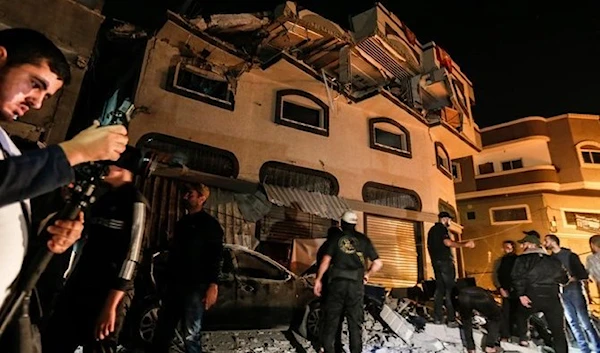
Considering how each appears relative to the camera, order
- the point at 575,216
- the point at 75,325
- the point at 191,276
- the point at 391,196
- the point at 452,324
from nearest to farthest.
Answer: the point at 75,325
the point at 191,276
the point at 452,324
the point at 391,196
the point at 575,216

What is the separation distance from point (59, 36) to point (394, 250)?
12389 mm

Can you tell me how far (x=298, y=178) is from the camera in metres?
11.6

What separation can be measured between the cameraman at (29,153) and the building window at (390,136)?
12842 millimetres

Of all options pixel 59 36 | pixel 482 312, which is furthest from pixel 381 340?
pixel 59 36

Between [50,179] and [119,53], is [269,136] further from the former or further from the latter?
[50,179]

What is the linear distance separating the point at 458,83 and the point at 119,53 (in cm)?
1836

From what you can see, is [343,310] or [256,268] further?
[256,268]

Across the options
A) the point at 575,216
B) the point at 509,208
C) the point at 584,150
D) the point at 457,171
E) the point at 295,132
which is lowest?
the point at 575,216

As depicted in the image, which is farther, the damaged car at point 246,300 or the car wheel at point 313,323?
the car wheel at point 313,323

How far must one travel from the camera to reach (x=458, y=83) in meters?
20.4

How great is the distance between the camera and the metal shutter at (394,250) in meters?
12.0

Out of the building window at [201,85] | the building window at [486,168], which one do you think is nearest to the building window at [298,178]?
the building window at [201,85]

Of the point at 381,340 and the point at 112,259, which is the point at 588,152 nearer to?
the point at 381,340

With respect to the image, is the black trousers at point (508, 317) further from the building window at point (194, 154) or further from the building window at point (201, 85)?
the building window at point (201, 85)
